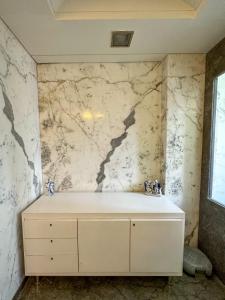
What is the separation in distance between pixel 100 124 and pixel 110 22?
102 centimetres

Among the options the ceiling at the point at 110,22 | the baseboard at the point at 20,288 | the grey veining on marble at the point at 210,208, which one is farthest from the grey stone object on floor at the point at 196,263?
the ceiling at the point at 110,22

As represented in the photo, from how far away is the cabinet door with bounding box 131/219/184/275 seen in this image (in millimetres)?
1575

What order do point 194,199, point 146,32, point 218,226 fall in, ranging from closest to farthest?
point 146,32 < point 218,226 < point 194,199

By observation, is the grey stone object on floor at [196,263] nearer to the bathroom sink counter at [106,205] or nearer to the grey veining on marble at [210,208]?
the grey veining on marble at [210,208]

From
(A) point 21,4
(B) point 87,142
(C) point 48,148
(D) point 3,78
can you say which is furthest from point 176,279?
(A) point 21,4

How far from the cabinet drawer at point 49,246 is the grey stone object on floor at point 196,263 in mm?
1108

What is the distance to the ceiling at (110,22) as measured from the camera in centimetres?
129

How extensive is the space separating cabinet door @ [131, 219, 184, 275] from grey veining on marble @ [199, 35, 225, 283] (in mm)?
388

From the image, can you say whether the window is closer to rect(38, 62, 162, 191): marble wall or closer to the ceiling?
the ceiling

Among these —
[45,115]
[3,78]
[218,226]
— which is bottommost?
[218,226]

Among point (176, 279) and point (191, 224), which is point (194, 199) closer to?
point (191, 224)

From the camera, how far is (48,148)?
2146 mm

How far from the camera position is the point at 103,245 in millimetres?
1587

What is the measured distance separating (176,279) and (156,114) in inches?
66.9
